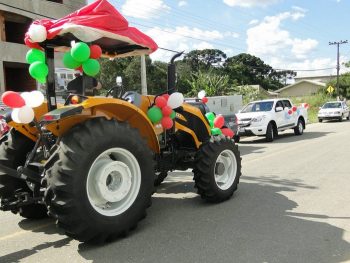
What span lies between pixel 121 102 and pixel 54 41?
1121mm

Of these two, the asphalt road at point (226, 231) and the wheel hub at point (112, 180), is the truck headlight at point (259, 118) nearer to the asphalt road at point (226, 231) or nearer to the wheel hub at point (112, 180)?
the asphalt road at point (226, 231)

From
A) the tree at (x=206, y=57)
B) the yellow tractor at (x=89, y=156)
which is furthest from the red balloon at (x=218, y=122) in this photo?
the tree at (x=206, y=57)

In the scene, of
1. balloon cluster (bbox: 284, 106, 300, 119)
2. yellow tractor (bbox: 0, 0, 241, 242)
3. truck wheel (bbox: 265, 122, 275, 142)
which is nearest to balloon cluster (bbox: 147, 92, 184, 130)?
yellow tractor (bbox: 0, 0, 241, 242)

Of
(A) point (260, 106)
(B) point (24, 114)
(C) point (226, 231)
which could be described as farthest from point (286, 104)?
(B) point (24, 114)

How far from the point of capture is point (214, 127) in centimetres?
728

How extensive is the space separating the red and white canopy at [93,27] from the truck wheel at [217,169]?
186cm

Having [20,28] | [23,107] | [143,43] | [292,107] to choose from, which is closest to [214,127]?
[143,43]

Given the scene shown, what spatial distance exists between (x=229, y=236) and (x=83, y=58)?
2.57m

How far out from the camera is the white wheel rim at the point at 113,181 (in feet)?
15.5

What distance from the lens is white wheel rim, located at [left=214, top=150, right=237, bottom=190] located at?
663cm

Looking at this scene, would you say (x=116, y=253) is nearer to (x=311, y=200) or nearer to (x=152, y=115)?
(x=152, y=115)

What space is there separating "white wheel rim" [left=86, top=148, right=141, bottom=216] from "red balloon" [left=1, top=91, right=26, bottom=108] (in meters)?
0.95

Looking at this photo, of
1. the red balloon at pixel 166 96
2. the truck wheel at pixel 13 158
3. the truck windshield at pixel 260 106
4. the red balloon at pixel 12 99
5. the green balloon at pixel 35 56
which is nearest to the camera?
the red balloon at pixel 12 99

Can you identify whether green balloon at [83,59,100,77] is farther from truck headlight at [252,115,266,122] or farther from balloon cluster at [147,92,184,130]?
truck headlight at [252,115,266,122]
